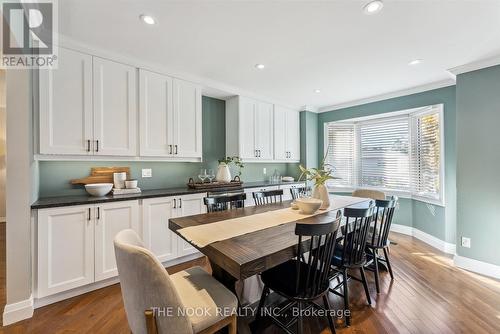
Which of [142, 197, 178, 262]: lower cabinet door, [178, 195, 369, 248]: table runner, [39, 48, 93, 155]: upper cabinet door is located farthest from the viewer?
[142, 197, 178, 262]: lower cabinet door

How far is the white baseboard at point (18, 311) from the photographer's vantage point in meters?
1.76

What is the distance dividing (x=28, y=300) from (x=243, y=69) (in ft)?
10.8

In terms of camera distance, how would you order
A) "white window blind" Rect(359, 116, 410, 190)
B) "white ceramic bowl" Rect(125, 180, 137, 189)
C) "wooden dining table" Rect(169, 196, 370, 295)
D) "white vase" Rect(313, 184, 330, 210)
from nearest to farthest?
"wooden dining table" Rect(169, 196, 370, 295) → "white vase" Rect(313, 184, 330, 210) → "white ceramic bowl" Rect(125, 180, 137, 189) → "white window blind" Rect(359, 116, 410, 190)

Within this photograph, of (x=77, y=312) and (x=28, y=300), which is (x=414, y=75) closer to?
(x=77, y=312)

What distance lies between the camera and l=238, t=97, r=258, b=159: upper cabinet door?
150 inches

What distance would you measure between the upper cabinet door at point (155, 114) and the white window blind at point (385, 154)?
3.97 meters

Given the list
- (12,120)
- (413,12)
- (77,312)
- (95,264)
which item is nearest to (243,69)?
(413,12)

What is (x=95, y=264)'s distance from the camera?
2.20 meters

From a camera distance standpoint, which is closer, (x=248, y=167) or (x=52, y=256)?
(x=52, y=256)

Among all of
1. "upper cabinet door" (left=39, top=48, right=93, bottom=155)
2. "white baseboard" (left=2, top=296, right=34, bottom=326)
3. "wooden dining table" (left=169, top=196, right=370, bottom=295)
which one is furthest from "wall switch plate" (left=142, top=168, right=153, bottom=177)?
"white baseboard" (left=2, top=296, right=34, bottom=326)

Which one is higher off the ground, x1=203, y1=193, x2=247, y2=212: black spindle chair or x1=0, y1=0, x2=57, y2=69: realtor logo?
x1=0, y1=0, x2=57, y2=69: realtor logo

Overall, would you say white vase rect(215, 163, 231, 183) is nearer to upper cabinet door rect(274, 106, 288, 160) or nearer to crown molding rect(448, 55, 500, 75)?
upper cabinet door rect(274, 106, 288, 160)

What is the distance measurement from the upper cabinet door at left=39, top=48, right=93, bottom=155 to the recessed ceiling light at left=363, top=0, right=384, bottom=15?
9.08ft

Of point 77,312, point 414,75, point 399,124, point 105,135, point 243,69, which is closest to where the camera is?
point 77,312
